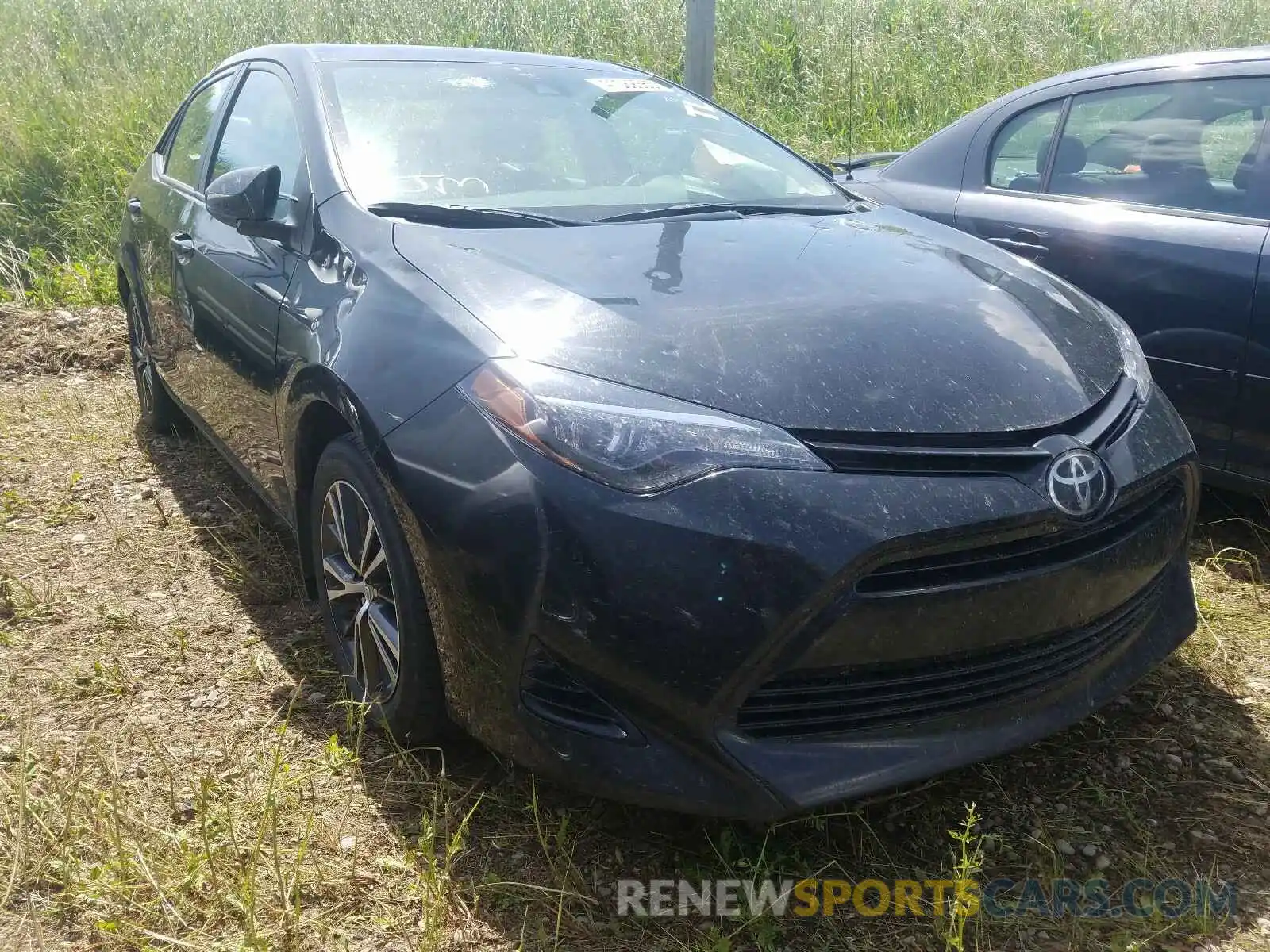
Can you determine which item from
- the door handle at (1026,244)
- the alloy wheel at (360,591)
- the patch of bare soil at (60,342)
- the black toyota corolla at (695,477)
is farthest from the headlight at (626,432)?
the patch of bare soil at (60,342)

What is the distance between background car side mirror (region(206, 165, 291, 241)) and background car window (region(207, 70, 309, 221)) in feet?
0.15

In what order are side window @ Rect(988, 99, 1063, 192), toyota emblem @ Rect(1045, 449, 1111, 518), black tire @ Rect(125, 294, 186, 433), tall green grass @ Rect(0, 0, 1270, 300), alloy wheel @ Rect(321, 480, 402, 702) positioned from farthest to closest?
tall green grass @ Rect(0, 0, 1270, 300), black tire @ Rect(125, 294, 186, 433), side window @ Rect(988, 99, 1063, 192), alloy wheel @ Rect(321, 480, 402, 702), toyota emblem @ Rect(1045, 449, 1111, 518)

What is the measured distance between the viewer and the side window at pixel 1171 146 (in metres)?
3.27

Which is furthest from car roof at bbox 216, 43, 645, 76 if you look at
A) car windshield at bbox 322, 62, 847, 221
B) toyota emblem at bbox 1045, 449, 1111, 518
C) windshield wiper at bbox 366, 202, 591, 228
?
toyota emblem at bbox 1045, 449, 1111, 518

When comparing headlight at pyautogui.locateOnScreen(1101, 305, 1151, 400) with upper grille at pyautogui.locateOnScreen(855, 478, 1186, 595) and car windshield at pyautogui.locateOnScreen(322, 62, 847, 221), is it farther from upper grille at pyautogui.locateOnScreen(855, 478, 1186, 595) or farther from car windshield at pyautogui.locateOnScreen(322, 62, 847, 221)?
car windshield at pyautogui.locateOnScreen(322, 62, 847, 221)

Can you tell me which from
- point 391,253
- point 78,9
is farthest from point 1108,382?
point 78,9

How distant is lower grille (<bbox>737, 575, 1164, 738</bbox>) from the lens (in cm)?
189

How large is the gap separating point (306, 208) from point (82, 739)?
135cm

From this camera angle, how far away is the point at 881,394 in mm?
2018

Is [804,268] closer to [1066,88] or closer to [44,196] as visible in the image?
[1066,88]

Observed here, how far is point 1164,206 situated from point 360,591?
103 inches

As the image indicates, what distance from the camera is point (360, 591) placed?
8.06 feet

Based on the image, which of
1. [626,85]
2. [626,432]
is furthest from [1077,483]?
[626,85]

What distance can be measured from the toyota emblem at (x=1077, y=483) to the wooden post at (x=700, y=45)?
3420 mm
